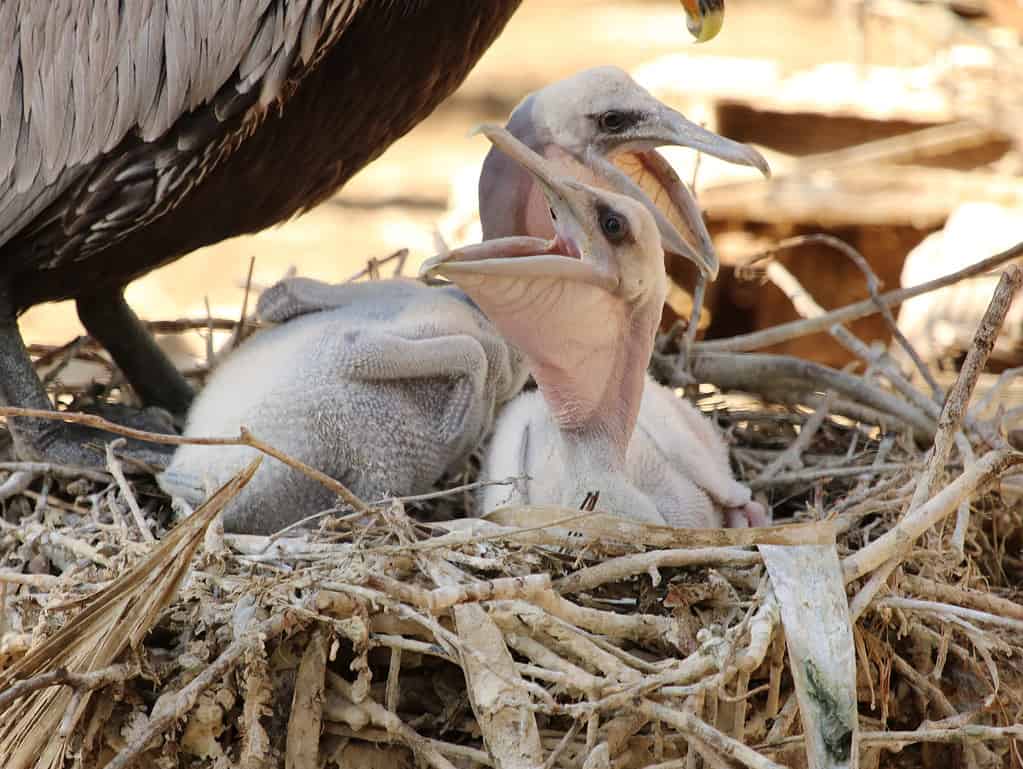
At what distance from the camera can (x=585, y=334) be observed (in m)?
1.78

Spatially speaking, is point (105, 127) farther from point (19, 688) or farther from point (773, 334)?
point (773, 334)

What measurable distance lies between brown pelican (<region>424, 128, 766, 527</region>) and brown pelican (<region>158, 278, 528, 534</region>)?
0.10 metres

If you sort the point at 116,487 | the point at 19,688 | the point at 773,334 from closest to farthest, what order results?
the point at 19,688 < the point at 116,487 < the point at 773,334

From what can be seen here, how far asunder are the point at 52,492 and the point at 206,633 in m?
0.68

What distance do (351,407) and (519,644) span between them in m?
0.49

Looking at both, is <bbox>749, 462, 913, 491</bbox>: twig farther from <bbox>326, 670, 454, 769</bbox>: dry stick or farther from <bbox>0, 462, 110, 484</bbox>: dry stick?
<bbox>0, 462, 110, 484</bbox>: dry stick

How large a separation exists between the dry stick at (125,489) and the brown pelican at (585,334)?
1.51ft

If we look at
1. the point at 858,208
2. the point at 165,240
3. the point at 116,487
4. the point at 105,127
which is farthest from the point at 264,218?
the point at 858,208

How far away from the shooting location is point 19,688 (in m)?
1.34

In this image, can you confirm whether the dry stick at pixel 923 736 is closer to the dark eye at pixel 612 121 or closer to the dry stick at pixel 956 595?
the dry stick at pixel 956 595

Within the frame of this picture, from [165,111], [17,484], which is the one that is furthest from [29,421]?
[165,111]

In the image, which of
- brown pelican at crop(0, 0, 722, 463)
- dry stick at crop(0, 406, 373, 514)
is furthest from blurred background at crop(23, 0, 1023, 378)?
dry stick at crop(0, 406, 373, 514)

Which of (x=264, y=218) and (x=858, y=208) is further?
(x=858, y=208)

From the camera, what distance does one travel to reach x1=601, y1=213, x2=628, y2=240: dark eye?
1735 millimetres
